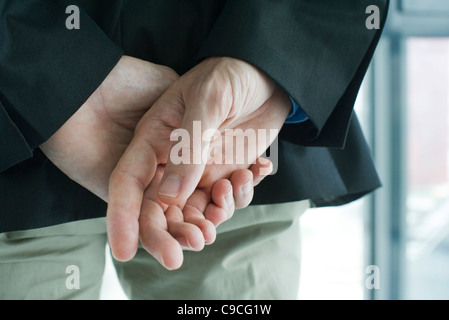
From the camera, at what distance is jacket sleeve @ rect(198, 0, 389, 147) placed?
449 millimetres

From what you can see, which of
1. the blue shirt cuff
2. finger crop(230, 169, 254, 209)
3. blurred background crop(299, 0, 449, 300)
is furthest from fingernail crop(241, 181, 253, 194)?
blurred background crop(299, 0, 449, 300)

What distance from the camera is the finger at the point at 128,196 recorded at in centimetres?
36

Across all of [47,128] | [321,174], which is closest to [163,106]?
[47,128]

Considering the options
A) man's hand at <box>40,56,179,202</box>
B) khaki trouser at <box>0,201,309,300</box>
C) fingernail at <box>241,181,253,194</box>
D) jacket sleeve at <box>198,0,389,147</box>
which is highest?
jacket sleeve at <box>198,0,389,147</box>

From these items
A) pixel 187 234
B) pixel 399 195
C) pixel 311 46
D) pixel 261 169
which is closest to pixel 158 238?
pixel 187 234

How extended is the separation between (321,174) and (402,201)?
0.66 m

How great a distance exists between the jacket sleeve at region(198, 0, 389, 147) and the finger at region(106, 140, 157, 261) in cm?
12

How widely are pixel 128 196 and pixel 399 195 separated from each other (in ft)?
2.99

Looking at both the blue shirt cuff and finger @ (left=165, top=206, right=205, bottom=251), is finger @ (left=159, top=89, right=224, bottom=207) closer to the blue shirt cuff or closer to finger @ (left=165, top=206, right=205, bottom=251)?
finger @ (left=165, top=206, right=205, bottom=251)

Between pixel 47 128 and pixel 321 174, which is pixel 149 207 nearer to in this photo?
pixel 47 128

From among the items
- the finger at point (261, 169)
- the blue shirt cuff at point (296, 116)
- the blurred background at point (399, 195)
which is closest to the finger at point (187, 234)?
the finger at point (261, 169)

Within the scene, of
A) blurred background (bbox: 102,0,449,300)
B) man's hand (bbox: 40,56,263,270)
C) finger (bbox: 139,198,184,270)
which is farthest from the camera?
blurred background (bbox: 102,0,449,300)

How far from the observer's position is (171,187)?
379 millimetres

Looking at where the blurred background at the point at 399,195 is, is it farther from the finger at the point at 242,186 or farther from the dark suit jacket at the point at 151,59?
the finger at the point at 242,186
